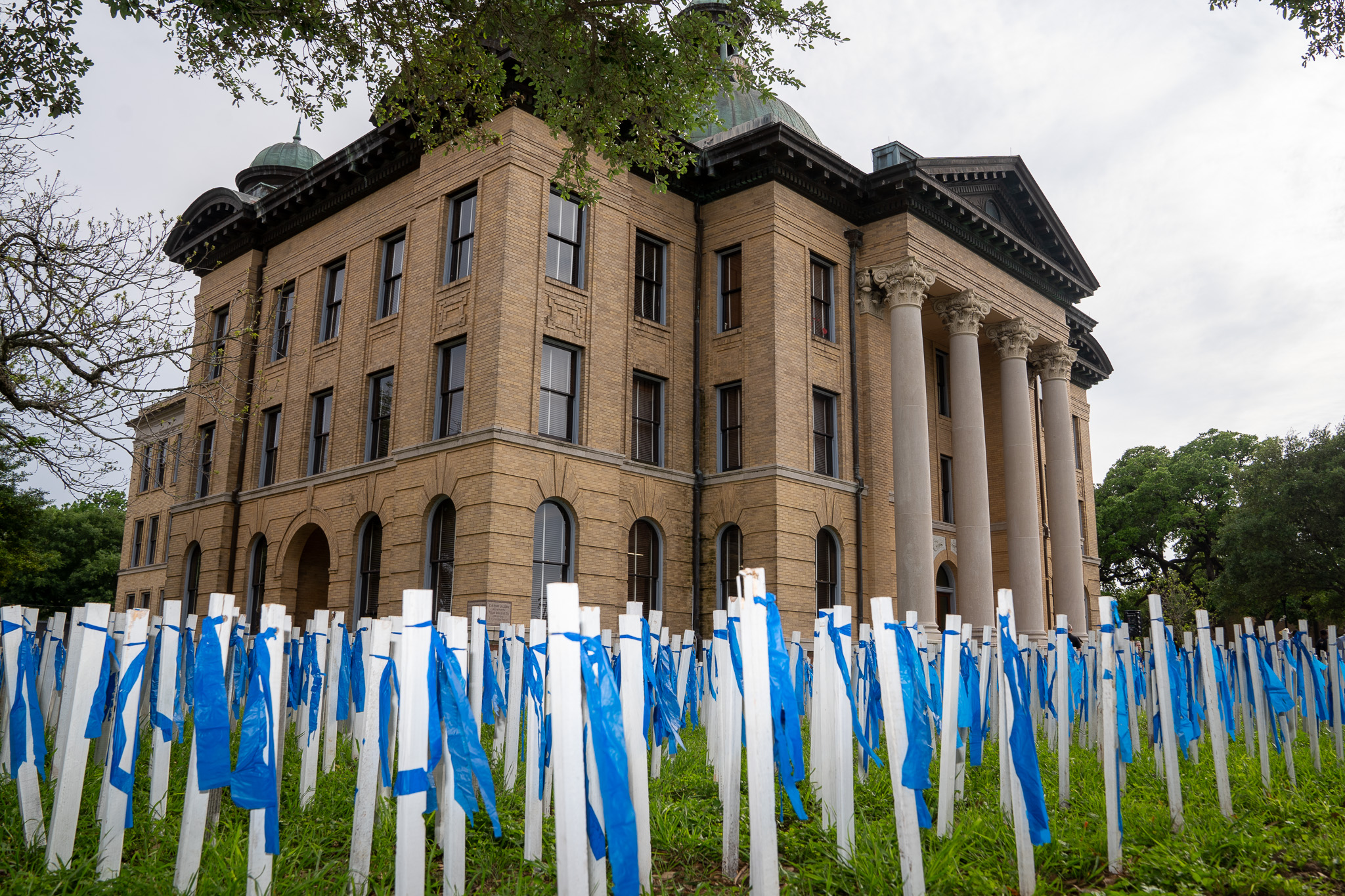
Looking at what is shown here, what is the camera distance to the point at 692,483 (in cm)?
2181

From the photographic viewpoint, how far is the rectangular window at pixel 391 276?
22.1 meters

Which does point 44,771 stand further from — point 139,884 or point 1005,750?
point 1005,750

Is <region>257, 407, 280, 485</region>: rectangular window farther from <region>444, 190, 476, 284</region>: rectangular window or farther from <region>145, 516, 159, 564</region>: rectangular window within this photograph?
<region>145, 516, 159, 564</region>: rectangular window

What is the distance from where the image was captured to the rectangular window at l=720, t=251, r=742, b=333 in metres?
22.7

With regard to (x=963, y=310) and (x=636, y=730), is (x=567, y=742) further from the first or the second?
(x=963, y=310)

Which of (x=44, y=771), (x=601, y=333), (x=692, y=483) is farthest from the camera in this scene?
(x=692, y=483)

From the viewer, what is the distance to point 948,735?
618cm

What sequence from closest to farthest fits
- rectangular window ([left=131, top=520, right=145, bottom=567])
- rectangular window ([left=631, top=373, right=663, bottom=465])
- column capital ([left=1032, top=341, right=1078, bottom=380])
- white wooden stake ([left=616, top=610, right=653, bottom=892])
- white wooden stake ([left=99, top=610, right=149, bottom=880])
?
white wooden stake ([left=616, top=610, right=653, bottom=892]), white wooden stake ([left=99, top=610, right=149, bottom=880]), rectangular window ([left=631, top=373, right=663, bottom=465]), column capital ([left=1032, top=341, right=1078, bottom=380]), rectangular window ([left=131, top=520, right=145, bottom=567])

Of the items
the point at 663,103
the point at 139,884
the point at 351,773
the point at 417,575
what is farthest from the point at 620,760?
the point at 417,575

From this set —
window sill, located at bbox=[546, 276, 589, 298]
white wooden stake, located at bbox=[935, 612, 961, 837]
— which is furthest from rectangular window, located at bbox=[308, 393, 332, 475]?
white wooden stake, located at bbox=[935, 612, 961, 837]

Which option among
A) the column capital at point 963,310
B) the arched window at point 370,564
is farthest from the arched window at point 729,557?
the column capital at point 963,310

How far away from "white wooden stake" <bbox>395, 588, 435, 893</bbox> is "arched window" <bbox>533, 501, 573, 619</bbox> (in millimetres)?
13831

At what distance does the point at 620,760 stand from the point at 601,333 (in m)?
16.4

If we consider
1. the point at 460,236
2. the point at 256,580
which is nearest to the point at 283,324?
the point at 256,580
